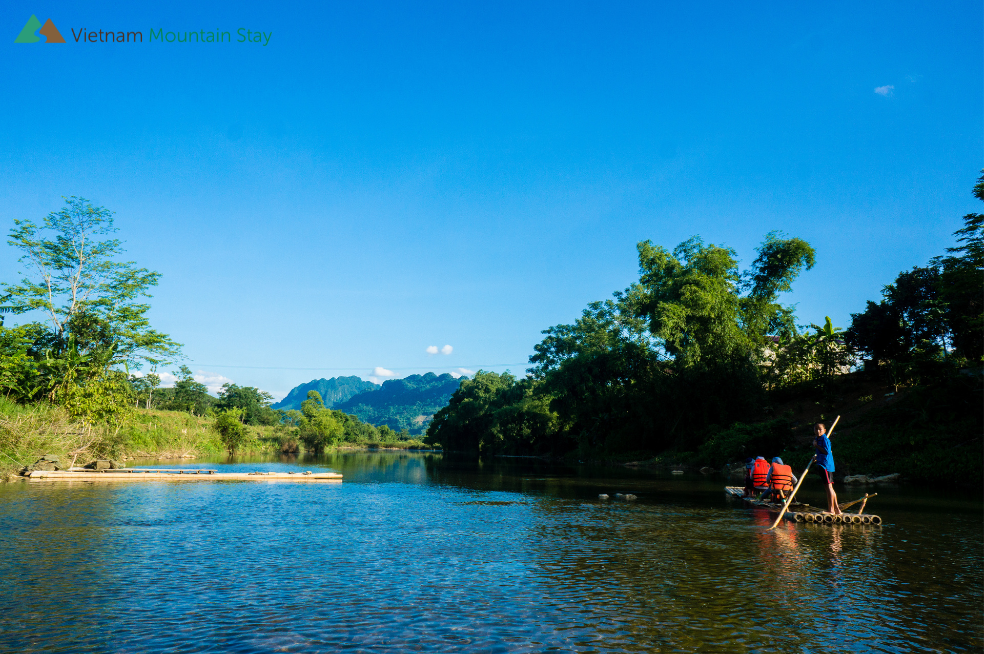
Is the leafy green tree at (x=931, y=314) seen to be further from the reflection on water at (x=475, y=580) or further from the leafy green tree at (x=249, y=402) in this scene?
the leafy green tree at (x=249, y=402)

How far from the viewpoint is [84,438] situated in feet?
93.6

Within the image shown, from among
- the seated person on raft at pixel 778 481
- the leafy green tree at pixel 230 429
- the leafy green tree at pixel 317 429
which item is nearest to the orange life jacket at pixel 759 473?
the seated person on raft at pixel 778 481

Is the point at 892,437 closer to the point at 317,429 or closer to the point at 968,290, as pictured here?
the point at 968,290

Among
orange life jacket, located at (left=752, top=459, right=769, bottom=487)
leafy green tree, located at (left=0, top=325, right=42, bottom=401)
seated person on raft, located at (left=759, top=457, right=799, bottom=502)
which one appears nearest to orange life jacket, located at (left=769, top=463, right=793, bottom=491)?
seated person on raft, located at (left=759, top=457, right=799, bottom=502)

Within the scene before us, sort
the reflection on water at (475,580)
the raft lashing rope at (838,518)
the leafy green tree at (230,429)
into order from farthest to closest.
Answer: the leafy green tree at (230,429) < the raft lashing rope at (838,518) < the reflection on water at (475,580)

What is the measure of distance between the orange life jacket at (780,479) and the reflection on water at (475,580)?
9.74ft

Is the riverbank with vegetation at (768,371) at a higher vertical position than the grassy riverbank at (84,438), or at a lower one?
higher

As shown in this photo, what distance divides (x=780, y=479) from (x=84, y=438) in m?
30.8

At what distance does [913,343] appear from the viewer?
40.8m

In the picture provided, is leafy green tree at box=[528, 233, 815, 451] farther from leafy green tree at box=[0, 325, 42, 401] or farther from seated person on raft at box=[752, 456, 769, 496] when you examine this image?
leafy green tree at box=[0, 325, 42, 401]

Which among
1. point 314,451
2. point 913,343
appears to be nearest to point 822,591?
point 913,343

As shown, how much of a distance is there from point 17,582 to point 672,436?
155 feet

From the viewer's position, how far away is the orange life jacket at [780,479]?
64.0 ft

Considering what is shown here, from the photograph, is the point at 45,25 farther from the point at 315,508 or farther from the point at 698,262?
the point at 698,262
